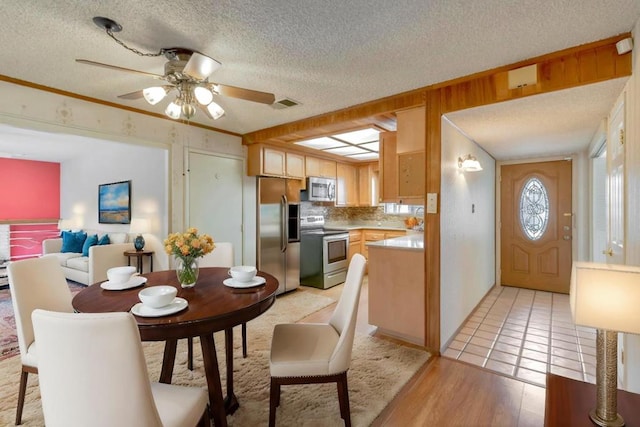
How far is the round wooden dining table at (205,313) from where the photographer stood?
132 centimetres

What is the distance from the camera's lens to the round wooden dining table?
1315 mm

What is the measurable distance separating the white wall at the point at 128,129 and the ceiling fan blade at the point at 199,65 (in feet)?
5.67

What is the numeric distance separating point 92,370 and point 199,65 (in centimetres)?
154

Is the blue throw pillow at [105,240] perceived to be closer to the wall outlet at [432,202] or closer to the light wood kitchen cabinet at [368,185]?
the light wood kitchen cabinet at [368,185]

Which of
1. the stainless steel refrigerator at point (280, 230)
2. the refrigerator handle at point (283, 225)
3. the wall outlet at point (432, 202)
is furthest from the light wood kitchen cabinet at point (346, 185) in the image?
the wall outlet at point (432, 202)

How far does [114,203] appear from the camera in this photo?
516 centimetres

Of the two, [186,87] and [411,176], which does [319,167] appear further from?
[186,87]

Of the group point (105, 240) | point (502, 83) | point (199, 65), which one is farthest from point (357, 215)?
point (199, 65)

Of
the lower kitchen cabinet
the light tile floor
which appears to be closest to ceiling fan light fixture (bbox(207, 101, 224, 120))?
the lower kitchen cabinet

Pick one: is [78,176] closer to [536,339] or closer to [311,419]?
[311,419]

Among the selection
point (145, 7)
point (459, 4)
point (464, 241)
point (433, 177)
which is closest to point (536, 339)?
point (464, 241)

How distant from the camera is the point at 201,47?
1901mm

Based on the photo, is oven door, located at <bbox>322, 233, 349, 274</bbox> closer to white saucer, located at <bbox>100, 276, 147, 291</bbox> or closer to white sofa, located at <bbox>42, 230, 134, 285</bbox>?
Result: white sofa, located at <bbox>42, 230, 134, 285</bbox>

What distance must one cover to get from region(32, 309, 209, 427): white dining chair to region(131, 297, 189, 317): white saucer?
40 centimetres
